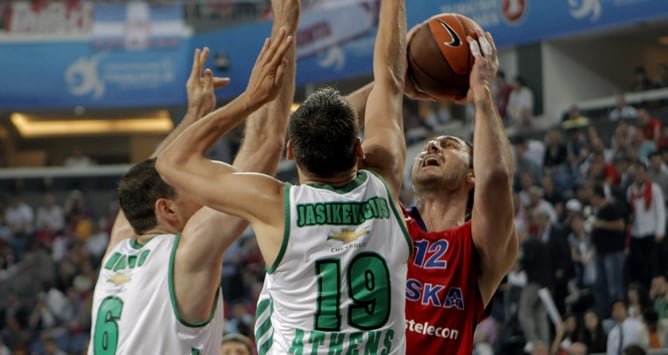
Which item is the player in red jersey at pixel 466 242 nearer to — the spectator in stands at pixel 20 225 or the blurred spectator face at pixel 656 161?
the blurred spectator face at pixel 656 161

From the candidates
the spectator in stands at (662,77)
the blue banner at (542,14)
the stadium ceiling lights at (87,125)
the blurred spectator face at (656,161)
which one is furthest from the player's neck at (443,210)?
the stadium ceiling lights at (87,125)

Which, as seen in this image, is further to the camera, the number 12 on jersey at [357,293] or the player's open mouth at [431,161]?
the player's open mouth at [431,161]

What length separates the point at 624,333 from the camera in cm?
965

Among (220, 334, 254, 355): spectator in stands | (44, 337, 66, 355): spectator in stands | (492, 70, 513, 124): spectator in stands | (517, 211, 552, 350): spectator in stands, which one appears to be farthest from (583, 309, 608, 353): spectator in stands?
(44, 337, 66, 355): spectator in stands

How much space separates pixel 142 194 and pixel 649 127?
10.3 m

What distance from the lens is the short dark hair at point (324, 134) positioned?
3.00 meters

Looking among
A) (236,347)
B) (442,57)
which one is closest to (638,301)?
(236,347)

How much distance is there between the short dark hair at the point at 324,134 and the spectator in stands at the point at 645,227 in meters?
8.82

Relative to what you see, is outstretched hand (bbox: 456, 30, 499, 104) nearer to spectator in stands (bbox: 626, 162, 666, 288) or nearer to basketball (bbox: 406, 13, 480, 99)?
basketball (bbox: 406, 13, 480, 99)

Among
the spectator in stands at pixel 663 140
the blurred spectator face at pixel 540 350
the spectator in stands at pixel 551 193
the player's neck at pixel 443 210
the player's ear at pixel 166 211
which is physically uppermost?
the player's ear at pixel 166 211

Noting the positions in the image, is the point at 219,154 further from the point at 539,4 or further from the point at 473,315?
the point at 473,315

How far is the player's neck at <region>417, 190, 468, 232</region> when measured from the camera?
4.11 metres

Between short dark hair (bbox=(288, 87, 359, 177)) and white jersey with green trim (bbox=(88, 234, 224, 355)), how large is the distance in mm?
909

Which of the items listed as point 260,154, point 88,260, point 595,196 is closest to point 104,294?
point 260,154
